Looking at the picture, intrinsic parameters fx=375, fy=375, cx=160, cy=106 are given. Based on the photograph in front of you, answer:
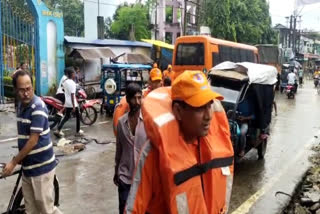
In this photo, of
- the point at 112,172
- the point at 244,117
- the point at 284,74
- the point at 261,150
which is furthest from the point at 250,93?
the point at 284,74

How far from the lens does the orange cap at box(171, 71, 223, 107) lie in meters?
1.58

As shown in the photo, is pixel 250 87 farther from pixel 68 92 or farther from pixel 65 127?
pixel 65 127

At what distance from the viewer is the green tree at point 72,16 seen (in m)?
42.4

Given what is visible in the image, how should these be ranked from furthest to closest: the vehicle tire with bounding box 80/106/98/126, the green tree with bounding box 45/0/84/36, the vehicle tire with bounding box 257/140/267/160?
the green tree with bounding box 45/0/84/36, the vehicle tire with bounding box 80/106/98/126, the vehicle tire with bounding box 257/140/267/160

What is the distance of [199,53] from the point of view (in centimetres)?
1466

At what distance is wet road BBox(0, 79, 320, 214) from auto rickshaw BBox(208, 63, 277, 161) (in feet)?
1.75

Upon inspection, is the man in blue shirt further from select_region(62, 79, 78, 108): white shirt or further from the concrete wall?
the concrete wall

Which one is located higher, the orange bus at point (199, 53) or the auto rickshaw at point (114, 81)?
the orange bus at point (199, 53)

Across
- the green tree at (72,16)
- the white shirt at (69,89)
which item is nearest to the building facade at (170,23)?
the green tree at (72,16)

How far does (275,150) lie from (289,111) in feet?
22.0

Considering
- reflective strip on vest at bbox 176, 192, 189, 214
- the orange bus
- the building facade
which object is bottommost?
reflective strip on vest at bbox 176, 192, 189, 214

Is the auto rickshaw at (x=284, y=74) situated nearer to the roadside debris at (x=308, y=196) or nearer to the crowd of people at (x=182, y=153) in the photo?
the roadside debris at (x=308, y=196)

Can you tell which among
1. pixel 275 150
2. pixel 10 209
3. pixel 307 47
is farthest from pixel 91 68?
pixel 307 47

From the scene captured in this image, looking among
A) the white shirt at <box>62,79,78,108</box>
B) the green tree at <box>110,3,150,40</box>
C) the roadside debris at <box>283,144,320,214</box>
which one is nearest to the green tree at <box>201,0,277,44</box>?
the green tree at <box>110,3,150,40</box>
